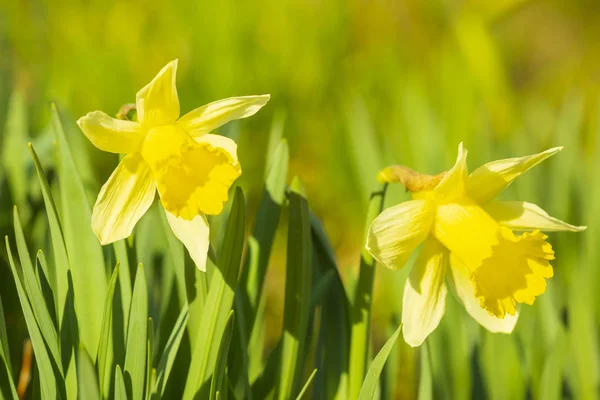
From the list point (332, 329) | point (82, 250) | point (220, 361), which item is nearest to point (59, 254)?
point (82, 250)

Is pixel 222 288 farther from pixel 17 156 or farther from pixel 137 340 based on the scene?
pixel 17 156

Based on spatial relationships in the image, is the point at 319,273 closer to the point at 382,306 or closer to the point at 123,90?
the point at 382,306

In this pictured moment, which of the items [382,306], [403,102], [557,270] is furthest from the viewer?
[403,102]

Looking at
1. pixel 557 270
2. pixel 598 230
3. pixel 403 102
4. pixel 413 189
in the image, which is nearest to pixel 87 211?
pixel 413 189

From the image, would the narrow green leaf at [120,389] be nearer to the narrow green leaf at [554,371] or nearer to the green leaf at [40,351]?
the green leaf at [40,351]

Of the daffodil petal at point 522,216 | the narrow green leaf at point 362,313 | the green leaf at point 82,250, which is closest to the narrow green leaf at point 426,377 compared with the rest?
the narrow green leaf at point 362,313
